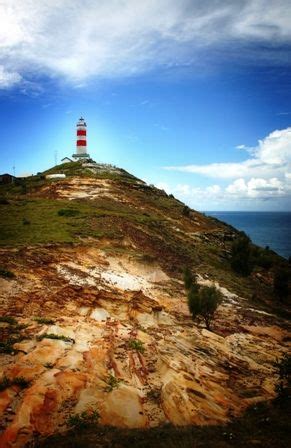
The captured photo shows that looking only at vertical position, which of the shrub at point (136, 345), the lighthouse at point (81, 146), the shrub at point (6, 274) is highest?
the lighthouse at point (81, 146)

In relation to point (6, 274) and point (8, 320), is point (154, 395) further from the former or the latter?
point (6, 274)

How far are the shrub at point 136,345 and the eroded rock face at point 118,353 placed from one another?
6cm

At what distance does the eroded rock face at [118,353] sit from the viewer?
12586 millimetres

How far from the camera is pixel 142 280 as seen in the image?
2727 cm

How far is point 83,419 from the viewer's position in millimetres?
11945

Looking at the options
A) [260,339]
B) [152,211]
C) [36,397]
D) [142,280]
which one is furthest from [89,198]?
[36,397]

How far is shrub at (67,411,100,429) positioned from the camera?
11641mm

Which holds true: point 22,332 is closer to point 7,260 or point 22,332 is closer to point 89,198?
point 7,260

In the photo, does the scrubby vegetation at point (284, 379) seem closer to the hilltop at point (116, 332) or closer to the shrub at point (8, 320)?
the hilltop at point (116, 332)

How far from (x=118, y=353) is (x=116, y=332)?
212cm

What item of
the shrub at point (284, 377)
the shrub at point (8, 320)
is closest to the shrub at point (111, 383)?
the shrub at point (8, 320)

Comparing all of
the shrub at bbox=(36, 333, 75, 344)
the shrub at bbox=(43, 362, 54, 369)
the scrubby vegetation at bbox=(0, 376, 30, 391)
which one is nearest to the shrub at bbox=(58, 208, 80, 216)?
the shrub at bbox=(36, 333, 75, 344)

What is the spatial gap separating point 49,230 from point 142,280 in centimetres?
1039

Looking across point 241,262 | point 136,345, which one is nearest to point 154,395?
point 136,345
